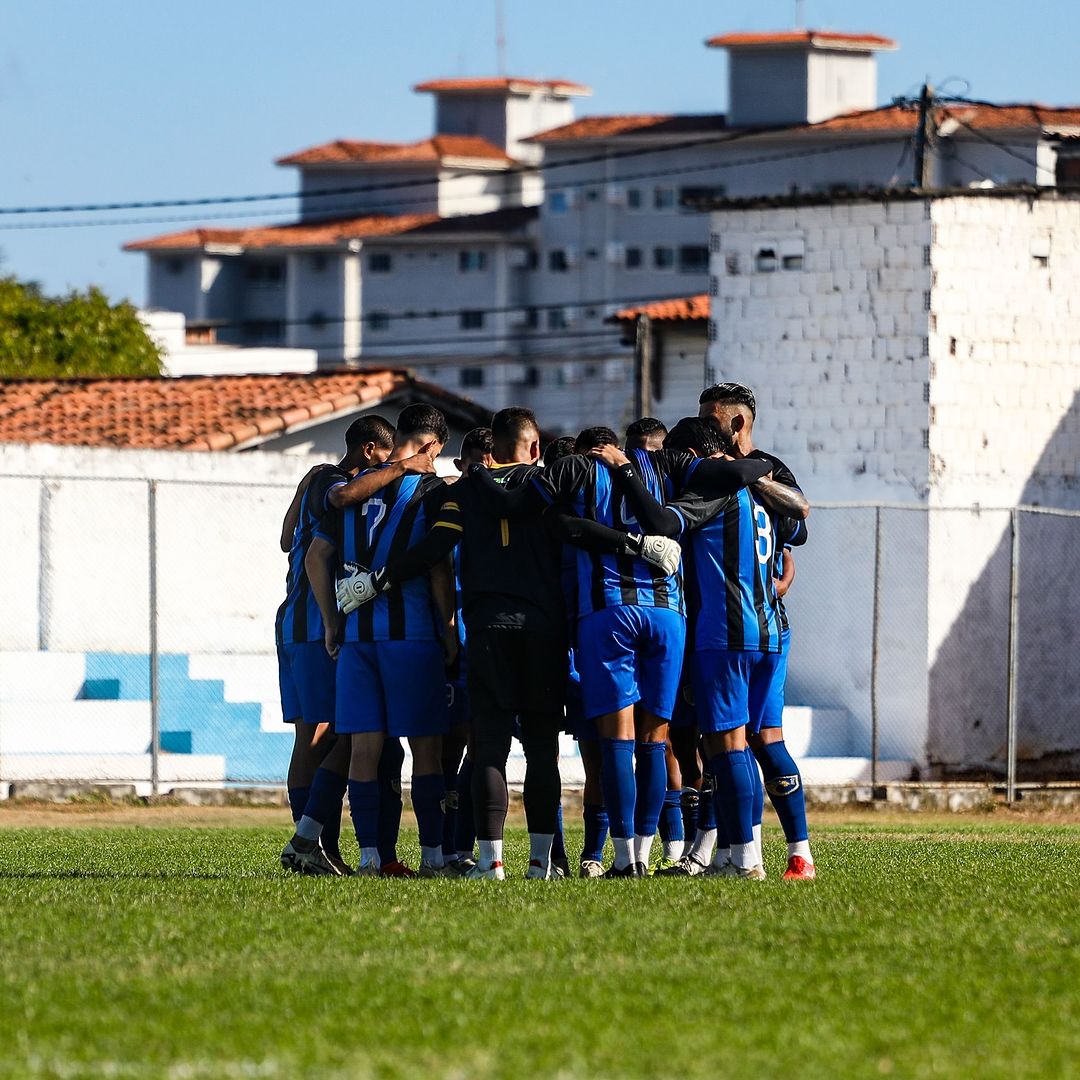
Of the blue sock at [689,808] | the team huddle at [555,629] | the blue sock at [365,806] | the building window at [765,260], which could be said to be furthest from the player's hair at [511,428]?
the building window at [765,260]

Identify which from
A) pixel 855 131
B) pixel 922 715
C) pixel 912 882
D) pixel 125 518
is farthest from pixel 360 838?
pixel 855 131

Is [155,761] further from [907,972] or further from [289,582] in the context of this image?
[907,972]

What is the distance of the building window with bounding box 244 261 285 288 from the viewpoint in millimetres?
99312

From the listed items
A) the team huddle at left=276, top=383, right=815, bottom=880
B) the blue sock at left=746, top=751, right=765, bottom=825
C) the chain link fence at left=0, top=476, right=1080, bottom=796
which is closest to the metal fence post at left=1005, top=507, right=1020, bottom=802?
the chain link fence at left=0, top=476, right=1080, bottom=796

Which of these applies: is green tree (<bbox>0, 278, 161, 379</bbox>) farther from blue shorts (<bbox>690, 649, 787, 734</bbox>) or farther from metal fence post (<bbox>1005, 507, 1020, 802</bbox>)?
blue shorts (<bbox>690, 649, 787, 734</bbox>)

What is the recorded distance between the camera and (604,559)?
9.41 meters

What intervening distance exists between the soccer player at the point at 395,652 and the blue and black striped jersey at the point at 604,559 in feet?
2.03

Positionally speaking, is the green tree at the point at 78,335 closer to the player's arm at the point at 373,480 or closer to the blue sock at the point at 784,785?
the player's arm at the point at 373,480

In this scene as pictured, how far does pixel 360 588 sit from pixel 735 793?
184 centimetres

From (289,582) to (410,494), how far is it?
108 cm

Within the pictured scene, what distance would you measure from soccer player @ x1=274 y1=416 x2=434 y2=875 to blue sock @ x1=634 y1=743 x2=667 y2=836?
4.44 feet

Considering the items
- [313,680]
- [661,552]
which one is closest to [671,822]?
[661,552]

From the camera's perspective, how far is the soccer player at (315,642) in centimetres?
998

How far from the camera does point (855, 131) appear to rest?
80.2 meters
